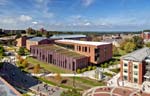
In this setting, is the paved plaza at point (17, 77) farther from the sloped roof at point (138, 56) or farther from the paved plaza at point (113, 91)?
the sloped roof at point (138, 56)

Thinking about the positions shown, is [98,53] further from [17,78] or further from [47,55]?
[17,78]

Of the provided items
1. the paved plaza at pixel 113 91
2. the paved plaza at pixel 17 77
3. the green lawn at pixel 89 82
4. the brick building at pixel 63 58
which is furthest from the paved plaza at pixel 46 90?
the brick building at pixel 63 58

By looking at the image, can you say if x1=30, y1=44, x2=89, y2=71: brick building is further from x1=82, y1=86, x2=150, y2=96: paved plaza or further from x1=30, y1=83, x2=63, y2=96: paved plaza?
x1=82, y1=86, x2=150, y2=96: paved plaza

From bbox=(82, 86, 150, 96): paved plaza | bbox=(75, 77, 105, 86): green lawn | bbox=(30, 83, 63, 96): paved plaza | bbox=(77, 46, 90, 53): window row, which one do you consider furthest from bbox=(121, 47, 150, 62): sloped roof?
bbox=(77, 46, 90, 53): window row

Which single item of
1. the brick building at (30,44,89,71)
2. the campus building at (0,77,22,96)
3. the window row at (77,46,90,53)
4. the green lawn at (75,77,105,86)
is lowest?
the green lawn at (75,77,105,86)

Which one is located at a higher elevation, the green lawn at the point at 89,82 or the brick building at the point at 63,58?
the brick building at the point at 63,58

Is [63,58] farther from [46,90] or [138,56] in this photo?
[138,56]
